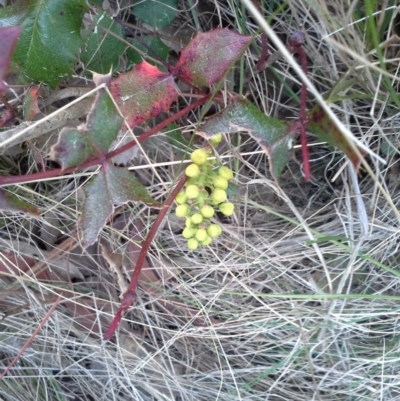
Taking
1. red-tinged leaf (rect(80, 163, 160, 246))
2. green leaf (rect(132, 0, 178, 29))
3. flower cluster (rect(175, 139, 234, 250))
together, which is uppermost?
green leaf (rect(132, 0, 178, 29))

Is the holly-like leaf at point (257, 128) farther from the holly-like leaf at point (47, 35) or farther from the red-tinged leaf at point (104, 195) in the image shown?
the holly-like leaf at point (47, 35)

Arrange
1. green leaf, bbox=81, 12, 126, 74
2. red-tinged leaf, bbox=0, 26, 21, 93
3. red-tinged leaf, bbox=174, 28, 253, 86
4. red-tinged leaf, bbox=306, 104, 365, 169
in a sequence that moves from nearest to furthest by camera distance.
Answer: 1. red-tinged leaf, bbox=0, 26, 21, 93
2. red-tinged leaf, bbox=306, 104, 365, 169
3. red-tinged leaf, bbox=174, 28, 253, 86
4. green leaf, bbox=81, 12, 126, 74

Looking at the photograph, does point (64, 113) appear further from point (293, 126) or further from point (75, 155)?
point (293, 126)

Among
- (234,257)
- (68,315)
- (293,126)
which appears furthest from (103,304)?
(293,126)

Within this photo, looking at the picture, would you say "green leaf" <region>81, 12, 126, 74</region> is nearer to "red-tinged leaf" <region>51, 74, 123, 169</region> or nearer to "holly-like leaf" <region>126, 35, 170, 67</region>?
"holly-like leaf" <region>126, 35, 170, 67</region>

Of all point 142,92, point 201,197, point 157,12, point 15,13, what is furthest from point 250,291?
point 15,13

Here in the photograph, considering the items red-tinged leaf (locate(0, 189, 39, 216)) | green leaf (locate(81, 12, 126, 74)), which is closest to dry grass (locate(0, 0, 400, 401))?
green leaf (locate(81, 12, 126, 74))

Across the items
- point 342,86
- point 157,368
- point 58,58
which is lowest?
point 157,368
